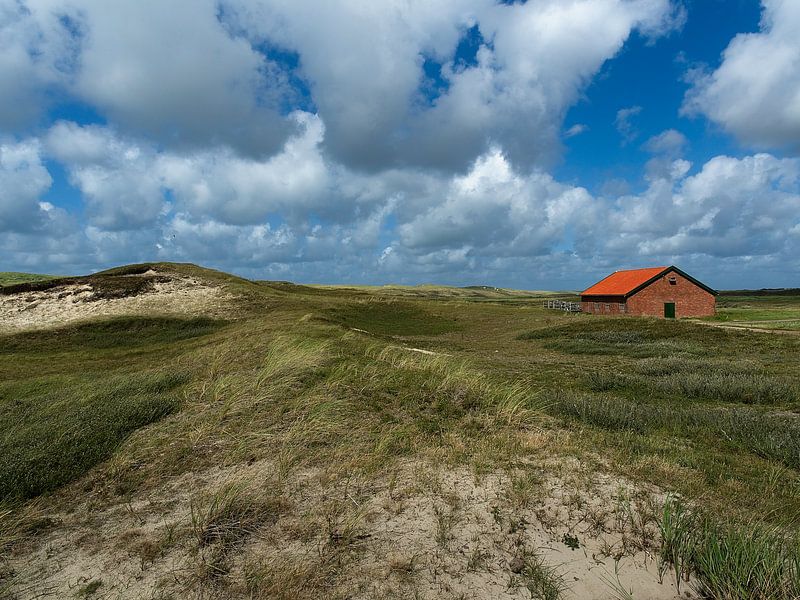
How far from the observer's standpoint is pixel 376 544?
4.93 metres

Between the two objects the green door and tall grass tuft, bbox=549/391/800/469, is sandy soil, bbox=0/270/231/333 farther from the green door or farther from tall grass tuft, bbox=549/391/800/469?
the green door

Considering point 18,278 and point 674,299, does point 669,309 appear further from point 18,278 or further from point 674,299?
point 18,278

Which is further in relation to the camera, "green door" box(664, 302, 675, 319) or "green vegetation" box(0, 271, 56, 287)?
"green vegetation" box(0, 271, 56, 287)

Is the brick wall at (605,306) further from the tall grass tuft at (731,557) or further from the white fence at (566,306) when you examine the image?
the tall grass tuft at (731,557)

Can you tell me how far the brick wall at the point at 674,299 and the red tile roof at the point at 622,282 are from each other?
0.99 metres

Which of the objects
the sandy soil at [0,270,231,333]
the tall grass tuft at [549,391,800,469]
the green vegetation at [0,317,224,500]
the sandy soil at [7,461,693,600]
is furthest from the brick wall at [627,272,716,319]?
the sandy soil at [7,461,693,600]

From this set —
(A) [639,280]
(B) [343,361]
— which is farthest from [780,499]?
(A) [639,280]

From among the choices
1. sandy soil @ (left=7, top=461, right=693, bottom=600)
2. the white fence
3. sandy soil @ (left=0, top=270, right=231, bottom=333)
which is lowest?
sandy soil @ (left=7, top=461, right=693, bottom=600)

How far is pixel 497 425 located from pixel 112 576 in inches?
256

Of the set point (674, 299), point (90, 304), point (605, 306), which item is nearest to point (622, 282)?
point (605, 306)

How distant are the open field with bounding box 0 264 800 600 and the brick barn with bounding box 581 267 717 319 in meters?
34.6

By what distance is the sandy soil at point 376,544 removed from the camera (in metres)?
4.32

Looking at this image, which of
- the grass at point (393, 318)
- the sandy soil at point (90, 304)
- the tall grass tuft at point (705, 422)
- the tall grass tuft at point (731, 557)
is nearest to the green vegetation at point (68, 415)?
the tall grass tuft at point (731, 557)

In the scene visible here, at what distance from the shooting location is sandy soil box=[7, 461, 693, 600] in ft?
14.2
